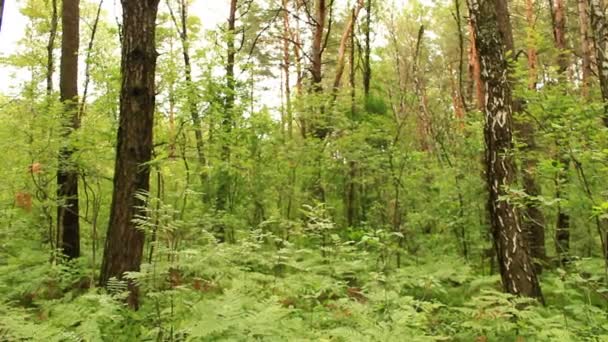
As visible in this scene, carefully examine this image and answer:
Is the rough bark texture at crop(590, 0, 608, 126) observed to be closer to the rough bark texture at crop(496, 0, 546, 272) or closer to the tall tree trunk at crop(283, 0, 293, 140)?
the rough bark texture at crop(496, 0, 546, 272)

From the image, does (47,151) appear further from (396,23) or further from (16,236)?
(396,23)

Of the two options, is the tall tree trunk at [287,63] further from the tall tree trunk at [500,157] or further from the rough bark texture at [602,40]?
the rough bark texture at [602,40]

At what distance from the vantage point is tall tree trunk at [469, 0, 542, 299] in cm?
507

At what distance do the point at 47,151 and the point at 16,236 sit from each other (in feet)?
6.34

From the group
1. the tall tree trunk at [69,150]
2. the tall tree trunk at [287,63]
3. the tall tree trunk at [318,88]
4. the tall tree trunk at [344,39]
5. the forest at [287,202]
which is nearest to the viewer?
the forest at [287,202]

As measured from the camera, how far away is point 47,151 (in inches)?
259

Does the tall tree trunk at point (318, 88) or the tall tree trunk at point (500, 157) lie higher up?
the tall tree trunk at point (318, 88)

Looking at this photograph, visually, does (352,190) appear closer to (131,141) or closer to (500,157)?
(500,157)

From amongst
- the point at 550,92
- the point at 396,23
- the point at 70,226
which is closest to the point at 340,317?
the point at 550,92

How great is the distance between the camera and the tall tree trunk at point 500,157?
5.07 metres

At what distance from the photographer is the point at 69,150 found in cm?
658

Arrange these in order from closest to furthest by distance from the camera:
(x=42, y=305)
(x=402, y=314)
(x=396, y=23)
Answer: (x=402, y=314)
(x=42, y=305)
(x=396, y=23)

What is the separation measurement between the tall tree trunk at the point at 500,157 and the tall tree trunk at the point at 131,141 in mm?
3773

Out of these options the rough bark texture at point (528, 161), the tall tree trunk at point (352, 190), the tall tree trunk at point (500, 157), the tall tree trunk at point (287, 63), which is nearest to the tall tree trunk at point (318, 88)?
the tall tree trunk at point (287, 63)
